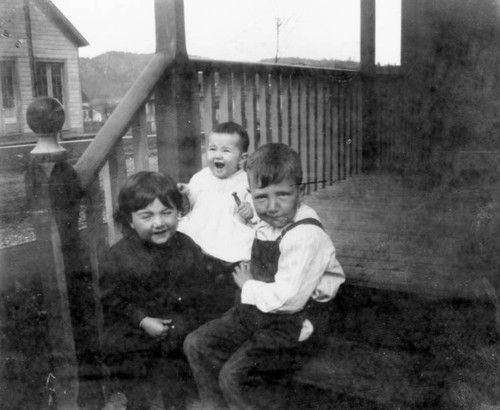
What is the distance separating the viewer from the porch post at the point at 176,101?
2.95 metres

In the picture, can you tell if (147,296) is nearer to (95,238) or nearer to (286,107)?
(95,238)

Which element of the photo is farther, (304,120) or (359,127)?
(359,127)

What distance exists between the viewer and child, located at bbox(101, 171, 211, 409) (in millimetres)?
2518

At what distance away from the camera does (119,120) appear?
2.73 m

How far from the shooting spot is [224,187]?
284 cm

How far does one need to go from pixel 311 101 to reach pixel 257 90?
75cm

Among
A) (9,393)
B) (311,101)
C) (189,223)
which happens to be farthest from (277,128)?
(9,393)

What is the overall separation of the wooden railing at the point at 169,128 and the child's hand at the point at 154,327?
0.31 meters

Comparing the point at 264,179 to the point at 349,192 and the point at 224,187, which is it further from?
the point at 349,192

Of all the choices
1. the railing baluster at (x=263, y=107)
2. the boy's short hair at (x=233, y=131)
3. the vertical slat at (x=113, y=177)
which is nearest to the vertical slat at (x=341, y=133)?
the railing baluster at (x=263, y=107)

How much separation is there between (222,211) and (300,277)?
76 cm

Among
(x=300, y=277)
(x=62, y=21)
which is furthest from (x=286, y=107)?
(x=62, y=21)

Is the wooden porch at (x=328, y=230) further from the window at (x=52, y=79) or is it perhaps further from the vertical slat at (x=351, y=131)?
the window at (x=52, y=79)

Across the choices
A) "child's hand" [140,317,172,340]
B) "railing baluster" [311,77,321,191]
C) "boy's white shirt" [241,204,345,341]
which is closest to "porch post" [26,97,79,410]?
"child's hand" [140,317,172,340]
